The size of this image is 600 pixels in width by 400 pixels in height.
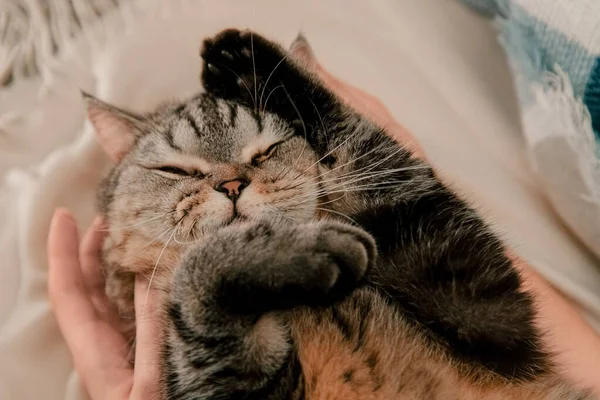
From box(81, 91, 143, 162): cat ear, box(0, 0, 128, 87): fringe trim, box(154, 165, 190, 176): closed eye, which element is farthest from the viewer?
box(0, 0, 128, 87): fringe trim

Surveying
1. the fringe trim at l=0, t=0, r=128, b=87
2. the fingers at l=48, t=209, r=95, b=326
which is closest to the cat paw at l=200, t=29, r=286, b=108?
the fingers at l=48, t=209, r=95, b=326

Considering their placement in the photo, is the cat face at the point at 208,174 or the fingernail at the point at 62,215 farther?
the fingernail at the point at 62,215

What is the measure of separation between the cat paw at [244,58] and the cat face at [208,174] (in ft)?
0.13

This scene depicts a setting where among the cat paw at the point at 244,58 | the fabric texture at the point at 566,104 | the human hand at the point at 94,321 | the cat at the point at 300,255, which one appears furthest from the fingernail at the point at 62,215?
the fabric texture at the point at 566,104

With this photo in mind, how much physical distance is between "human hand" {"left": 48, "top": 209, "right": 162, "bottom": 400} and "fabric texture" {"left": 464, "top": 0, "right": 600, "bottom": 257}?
2.64 feet

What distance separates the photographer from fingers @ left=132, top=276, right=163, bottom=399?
725 millimetres

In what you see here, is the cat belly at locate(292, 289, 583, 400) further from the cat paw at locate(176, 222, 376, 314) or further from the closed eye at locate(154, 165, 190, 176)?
the closed eye at locate(154, 165, 190, 176)

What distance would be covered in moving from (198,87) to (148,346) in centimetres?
63

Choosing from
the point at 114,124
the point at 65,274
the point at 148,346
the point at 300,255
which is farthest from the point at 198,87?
the point at 300,255

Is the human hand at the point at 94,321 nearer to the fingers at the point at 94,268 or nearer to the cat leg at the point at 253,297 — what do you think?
the fingers at the point at 94,268

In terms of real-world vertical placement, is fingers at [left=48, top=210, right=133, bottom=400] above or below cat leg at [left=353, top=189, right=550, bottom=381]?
above

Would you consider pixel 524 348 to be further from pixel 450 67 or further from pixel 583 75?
pixel 450 67

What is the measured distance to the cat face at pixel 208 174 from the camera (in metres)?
0.71

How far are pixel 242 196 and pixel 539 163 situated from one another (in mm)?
688
